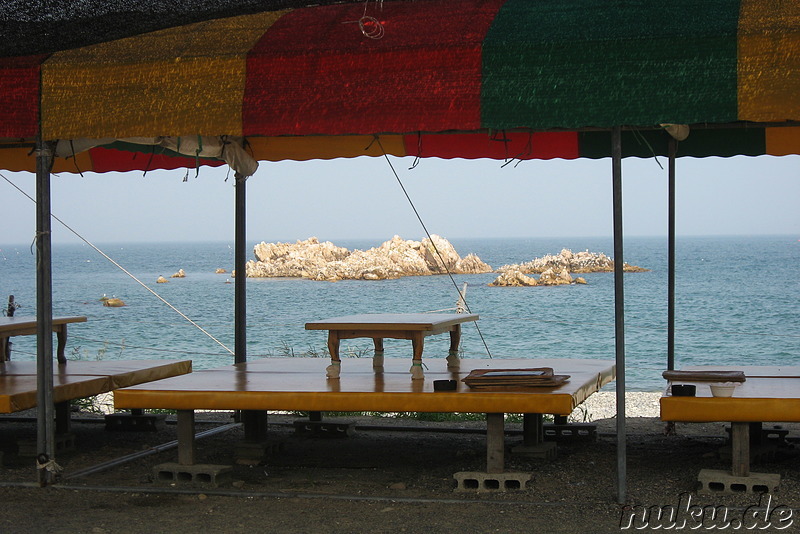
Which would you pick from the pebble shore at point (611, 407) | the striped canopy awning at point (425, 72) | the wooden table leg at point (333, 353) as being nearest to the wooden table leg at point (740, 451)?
the striped canopy awning at point (425, 72)

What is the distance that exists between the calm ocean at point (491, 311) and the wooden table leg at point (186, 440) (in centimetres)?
1097

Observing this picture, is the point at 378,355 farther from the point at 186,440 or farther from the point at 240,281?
the point at 240,281

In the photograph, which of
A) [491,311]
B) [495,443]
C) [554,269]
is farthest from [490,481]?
[554,269]

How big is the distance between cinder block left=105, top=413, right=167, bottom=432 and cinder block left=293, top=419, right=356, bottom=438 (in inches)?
37.1

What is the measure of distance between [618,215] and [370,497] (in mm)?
1508

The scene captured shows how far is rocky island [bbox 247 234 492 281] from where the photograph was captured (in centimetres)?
3797

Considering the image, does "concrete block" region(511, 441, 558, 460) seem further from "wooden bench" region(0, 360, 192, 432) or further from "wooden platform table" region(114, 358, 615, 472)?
"wooden bench" region(0, 360, 192, 432)

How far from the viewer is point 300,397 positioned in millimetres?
4160

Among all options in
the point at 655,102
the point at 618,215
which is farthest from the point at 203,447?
the point at 655,102

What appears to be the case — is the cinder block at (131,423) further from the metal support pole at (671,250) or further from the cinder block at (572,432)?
the metal support pole at (671,250)

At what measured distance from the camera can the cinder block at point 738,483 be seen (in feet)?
12.8

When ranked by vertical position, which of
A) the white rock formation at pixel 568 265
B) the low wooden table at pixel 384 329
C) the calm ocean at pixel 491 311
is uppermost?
the white rock formation at pixel 568 265

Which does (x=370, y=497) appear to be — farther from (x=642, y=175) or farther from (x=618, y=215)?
(x=642, y=175)

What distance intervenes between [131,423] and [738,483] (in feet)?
11.9
